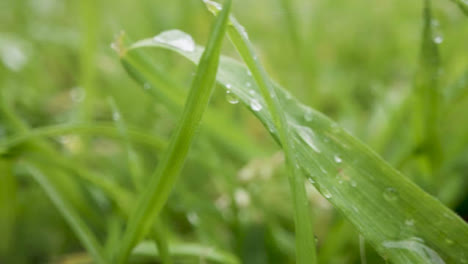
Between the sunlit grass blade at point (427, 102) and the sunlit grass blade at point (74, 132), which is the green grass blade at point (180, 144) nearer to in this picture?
the sunlit grass blade at point (74, 132)

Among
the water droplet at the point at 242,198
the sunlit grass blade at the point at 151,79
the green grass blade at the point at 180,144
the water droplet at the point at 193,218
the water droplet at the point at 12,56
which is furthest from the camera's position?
the water droplet at the point at 12,56

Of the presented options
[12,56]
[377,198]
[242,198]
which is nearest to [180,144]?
[377,198]

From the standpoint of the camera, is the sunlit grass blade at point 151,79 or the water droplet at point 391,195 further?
the sunlit grass blade at point 151,79

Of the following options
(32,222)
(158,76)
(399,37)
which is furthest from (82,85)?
(399,37)

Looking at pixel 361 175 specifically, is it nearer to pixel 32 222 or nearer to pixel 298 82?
pixel 32 222

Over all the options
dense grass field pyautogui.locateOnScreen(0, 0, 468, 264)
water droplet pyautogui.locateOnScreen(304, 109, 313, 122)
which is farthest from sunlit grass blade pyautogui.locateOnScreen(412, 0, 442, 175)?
water droplet pyautogui.locateOnScreen(304, 109, 313, 122)

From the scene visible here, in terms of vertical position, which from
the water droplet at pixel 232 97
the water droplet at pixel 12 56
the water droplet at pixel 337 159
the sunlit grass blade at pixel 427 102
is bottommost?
the water droplet at pixel 337 159

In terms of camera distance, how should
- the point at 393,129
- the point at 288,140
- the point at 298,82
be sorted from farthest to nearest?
the point at 298,82 → the point at 393,129 → the point at 288,140

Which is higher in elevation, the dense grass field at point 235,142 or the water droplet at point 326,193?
the dense grass field at point 235,142

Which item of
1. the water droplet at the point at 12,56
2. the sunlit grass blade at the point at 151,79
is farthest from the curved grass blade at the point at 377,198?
the water droplet at the point at 12,56
